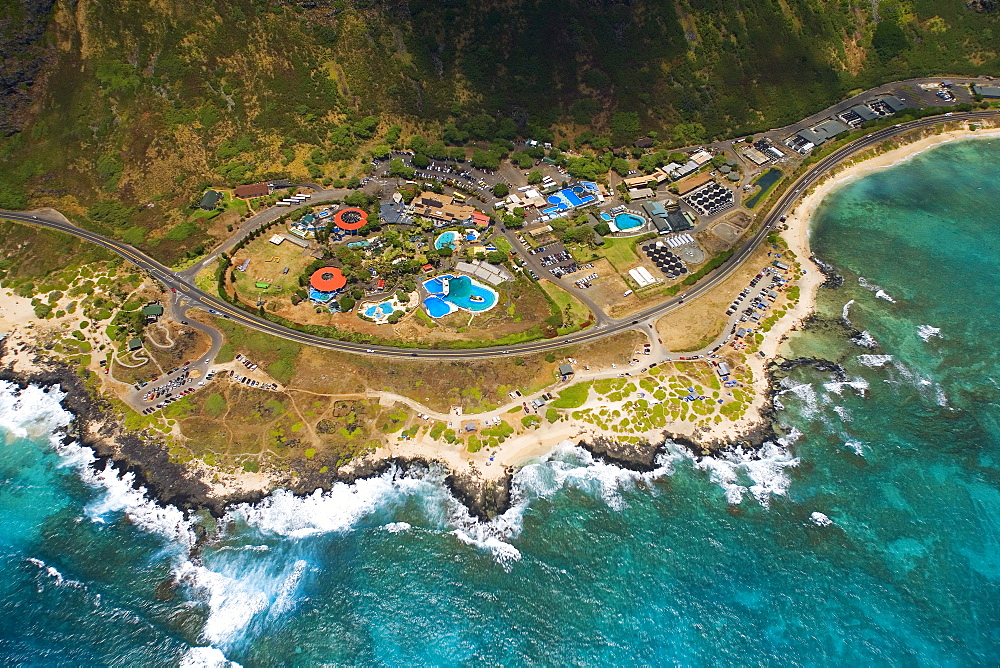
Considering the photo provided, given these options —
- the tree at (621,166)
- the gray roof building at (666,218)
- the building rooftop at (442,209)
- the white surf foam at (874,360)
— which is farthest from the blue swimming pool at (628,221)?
the white surf foam at (874,360)

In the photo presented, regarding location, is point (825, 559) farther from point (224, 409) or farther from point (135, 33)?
point (135, 33)

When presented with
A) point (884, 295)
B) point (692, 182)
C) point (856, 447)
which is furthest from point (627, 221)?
point (856, 447)

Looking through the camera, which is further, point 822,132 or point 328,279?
point 822,132

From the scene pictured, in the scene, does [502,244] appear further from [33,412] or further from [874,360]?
[33,412]

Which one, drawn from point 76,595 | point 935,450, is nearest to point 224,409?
point 76,595

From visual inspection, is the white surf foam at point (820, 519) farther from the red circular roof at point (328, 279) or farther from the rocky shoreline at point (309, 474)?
the red circular roof at point (328, 279)

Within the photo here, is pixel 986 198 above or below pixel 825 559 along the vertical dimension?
above
